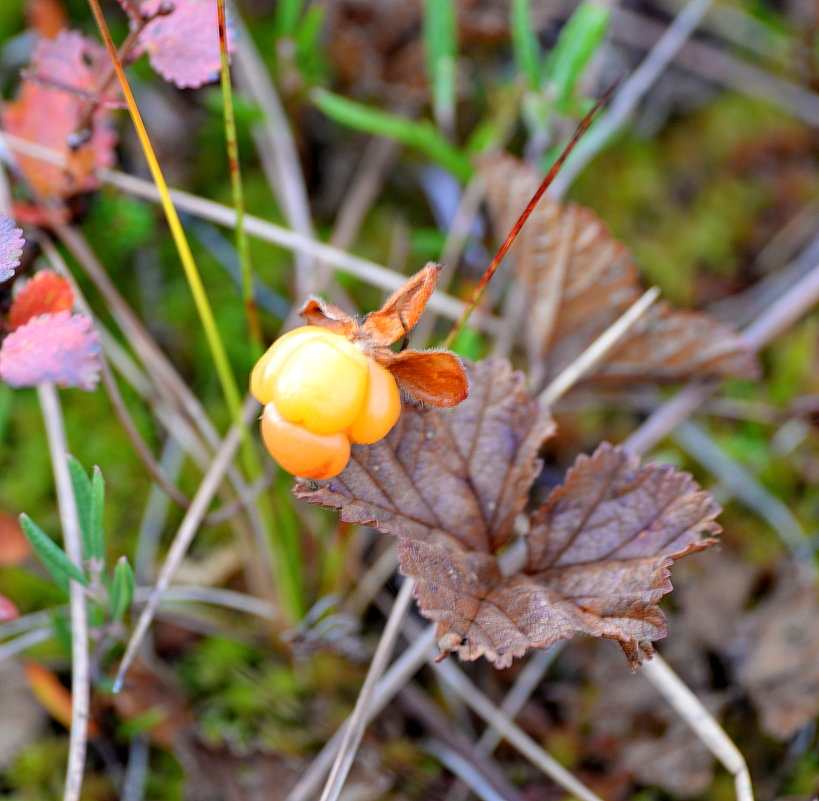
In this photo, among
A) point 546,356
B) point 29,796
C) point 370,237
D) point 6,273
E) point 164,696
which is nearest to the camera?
point 6,273

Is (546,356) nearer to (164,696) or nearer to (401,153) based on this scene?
(401,153)

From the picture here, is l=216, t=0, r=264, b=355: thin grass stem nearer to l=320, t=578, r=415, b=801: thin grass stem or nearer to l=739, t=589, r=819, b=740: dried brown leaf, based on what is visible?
l=320, t=578, r=415, b=801: thin grass stem

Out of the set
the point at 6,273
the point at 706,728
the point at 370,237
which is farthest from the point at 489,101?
the point at 706,728

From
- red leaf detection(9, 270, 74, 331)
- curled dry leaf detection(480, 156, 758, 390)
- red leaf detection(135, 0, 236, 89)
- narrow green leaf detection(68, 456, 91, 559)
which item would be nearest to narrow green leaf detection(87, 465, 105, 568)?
Answer: narrow green leaf detection(68, 456, 91, 559)

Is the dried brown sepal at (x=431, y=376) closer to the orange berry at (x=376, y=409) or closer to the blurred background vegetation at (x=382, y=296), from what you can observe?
the orange berry at (x=376, y=409)

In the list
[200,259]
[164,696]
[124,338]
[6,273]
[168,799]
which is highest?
[200,259]

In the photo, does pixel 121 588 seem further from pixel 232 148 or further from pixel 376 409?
pixel 232 148
